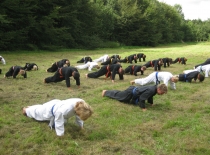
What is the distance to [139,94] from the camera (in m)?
8.84

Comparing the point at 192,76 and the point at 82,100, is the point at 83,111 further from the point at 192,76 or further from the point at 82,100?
the point at 192,76

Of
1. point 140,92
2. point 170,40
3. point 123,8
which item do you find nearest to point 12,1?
point 140,92

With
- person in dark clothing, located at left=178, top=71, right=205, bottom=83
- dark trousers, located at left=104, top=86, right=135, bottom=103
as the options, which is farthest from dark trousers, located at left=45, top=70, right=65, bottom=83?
person in dark clothing, located at left=178, top=71, right=205, bottom=83

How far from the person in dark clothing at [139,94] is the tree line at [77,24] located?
23.5 m

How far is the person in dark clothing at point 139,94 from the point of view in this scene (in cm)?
812

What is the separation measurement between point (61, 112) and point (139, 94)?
12.2 feet

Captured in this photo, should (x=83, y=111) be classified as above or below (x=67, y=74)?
below

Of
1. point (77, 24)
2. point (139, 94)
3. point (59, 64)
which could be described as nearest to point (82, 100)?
point (139, 94)

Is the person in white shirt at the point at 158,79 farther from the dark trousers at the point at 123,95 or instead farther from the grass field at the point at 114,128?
the dark trousers at the point at 123,95

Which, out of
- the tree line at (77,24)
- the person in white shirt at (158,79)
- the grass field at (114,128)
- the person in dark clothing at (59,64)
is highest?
the tree line at (77,24)

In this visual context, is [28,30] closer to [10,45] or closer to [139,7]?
[10,45]

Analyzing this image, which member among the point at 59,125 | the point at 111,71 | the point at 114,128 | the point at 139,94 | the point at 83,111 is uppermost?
the point at 111,71

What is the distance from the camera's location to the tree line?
33031 millimetres

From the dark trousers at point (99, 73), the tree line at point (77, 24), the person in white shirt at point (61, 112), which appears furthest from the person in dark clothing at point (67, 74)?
the tree line at point (77, 24)
